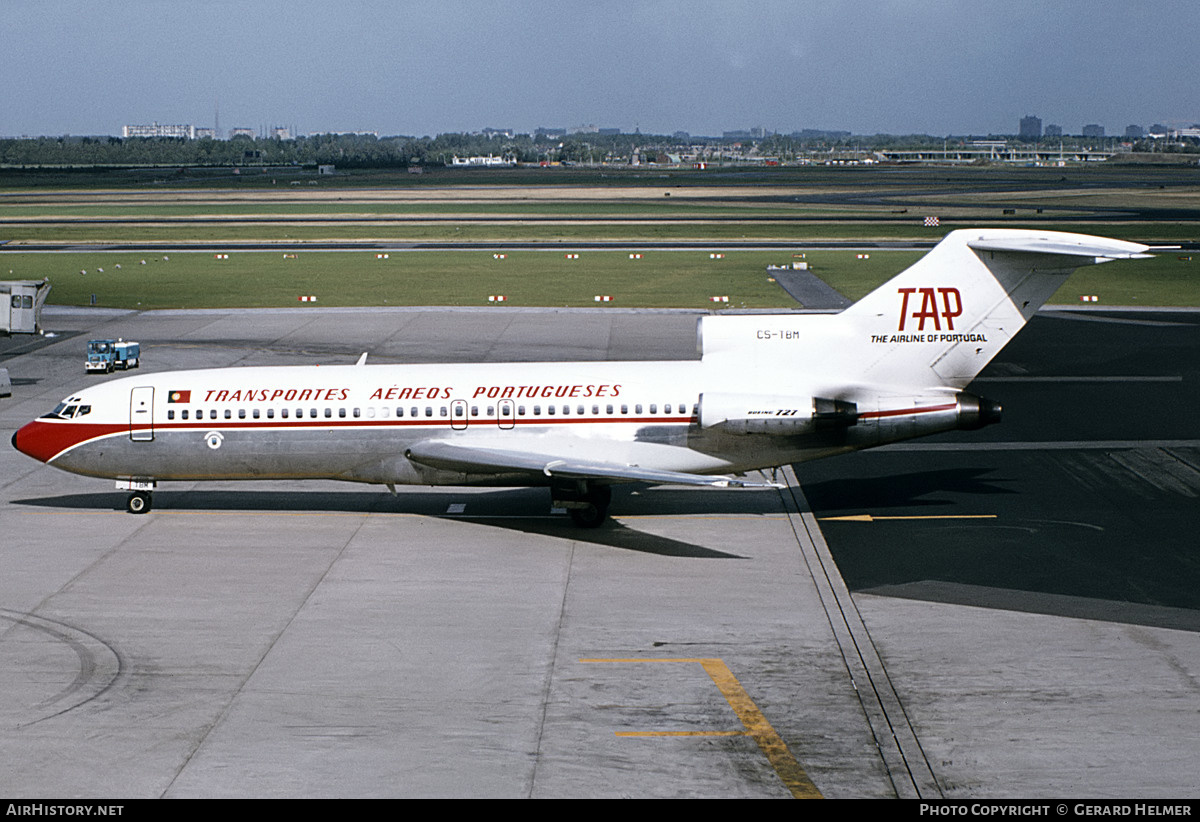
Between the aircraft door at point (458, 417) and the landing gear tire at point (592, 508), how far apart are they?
302cm

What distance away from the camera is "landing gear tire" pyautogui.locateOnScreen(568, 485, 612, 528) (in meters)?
27.7

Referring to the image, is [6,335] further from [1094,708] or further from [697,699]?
[1094,708]

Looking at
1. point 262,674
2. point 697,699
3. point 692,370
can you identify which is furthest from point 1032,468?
point 262,674

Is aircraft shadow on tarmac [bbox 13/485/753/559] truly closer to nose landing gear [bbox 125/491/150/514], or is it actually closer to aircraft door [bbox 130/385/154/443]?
nose landing gear [bbox 125/491/150/514]

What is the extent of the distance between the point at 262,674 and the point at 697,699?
678cm

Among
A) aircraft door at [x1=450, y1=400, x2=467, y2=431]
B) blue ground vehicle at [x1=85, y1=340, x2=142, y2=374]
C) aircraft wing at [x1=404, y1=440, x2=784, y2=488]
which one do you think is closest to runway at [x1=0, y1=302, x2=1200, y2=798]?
aircraft wing at [x1=404, y1=440, x2=784, y2=488]

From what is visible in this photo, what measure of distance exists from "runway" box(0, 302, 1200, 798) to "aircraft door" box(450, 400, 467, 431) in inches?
92.0

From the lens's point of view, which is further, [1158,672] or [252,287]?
[252,287]

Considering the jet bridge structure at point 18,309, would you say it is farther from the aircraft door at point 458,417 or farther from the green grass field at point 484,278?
the aircraft door at point 458,417

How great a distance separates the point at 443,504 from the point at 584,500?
4.37m

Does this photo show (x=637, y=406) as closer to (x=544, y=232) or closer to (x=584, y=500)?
(x=584, y=500)

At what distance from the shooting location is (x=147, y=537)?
27.6 metres

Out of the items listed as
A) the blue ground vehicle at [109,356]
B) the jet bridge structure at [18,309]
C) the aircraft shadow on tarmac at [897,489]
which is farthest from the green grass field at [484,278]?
the aircraft shadow on tarmac at [897,489]

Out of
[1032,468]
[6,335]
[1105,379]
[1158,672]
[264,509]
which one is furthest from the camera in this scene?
[6,335]
